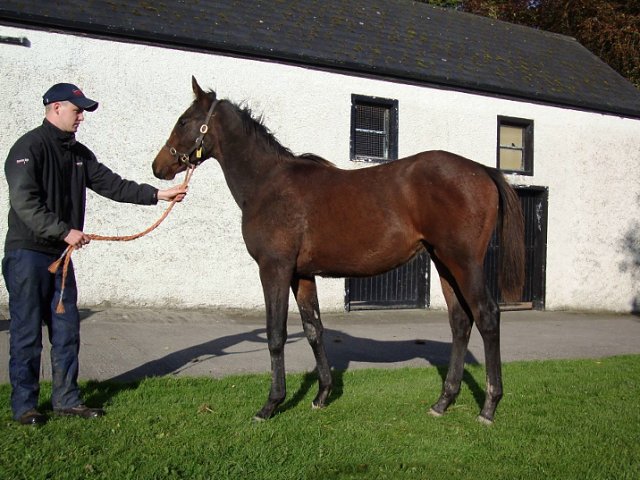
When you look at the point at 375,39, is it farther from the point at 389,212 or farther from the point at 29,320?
the point at 29,320

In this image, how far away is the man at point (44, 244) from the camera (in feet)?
13.7

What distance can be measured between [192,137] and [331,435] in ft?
9.15

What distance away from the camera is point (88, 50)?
10.2 meters

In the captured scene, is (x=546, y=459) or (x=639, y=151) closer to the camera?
(x=546, y=459)

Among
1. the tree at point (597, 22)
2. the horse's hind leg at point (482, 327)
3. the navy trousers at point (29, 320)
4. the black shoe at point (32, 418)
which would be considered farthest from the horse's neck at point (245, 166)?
the tree at point (597, 22)

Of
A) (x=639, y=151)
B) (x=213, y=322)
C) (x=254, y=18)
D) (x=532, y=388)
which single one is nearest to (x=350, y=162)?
(x=254, y=18)

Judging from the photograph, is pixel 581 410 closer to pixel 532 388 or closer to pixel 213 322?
pixel 532 388

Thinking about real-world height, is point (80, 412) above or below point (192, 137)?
below

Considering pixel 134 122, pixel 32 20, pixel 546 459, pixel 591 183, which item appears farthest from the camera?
pixel 591 183

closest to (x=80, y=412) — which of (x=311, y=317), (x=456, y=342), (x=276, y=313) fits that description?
(x=276, y=313)

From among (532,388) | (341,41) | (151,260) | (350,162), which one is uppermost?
(341,41)

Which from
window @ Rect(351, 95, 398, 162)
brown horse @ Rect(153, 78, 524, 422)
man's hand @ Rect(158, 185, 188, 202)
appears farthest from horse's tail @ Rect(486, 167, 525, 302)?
window @ Rect(351, 95, 398, 162)

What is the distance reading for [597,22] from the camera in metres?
20.6

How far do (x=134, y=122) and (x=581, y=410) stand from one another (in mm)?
8619
